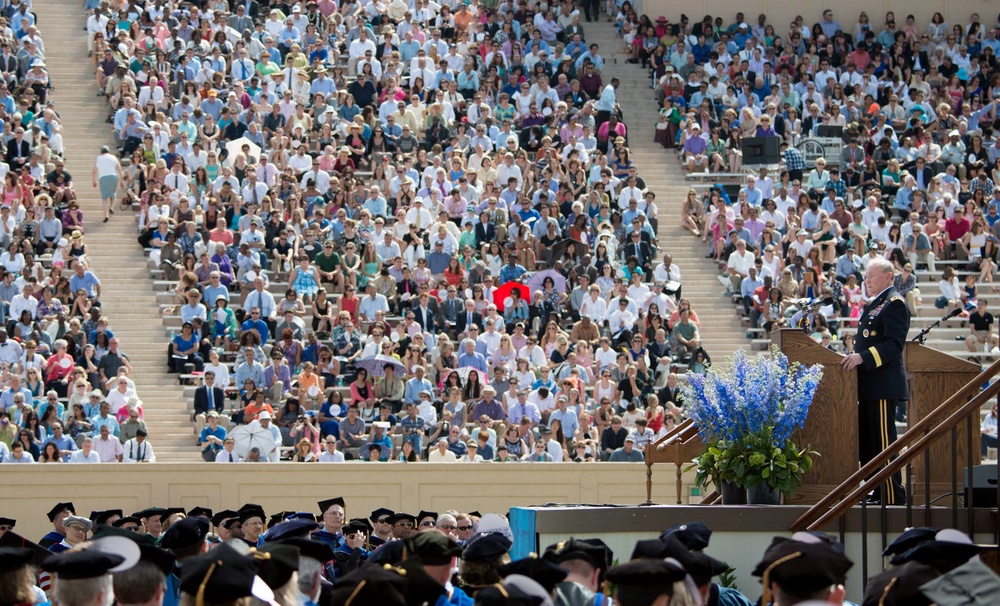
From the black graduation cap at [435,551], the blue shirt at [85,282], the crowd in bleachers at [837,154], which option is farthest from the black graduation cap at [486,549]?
the blue shirt at [85,282]

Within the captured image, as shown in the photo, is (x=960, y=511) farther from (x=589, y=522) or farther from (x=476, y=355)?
(x=476, y=355)

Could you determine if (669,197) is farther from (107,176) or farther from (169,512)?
(169,512)

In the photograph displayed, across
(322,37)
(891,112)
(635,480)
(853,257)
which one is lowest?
(635,480)

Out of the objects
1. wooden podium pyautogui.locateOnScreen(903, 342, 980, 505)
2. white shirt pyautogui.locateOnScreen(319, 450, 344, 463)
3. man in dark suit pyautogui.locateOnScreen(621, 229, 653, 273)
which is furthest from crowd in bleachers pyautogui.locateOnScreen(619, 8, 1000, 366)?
wooden podium pyautogui.locateOnScreen(903, 342, 980, 505)

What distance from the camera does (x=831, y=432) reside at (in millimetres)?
11438

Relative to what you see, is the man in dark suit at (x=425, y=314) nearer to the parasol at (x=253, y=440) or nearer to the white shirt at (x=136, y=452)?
the parasol at (x=253, y=440)

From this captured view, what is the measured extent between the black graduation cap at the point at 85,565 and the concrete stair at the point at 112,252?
16201mm

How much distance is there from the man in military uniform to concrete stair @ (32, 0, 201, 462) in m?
12.8

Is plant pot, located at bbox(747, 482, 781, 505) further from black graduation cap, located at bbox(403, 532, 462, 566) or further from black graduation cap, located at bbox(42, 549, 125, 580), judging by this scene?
black graduation cap, located at bbox(42, 549, 125, 580)

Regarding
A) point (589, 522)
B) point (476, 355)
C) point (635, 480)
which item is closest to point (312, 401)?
point (476, 355)

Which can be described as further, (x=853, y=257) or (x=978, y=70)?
(x=978, y=70)

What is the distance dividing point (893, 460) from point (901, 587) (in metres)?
4.08

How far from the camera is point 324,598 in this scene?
28.1 feet

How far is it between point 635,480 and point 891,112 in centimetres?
1514
